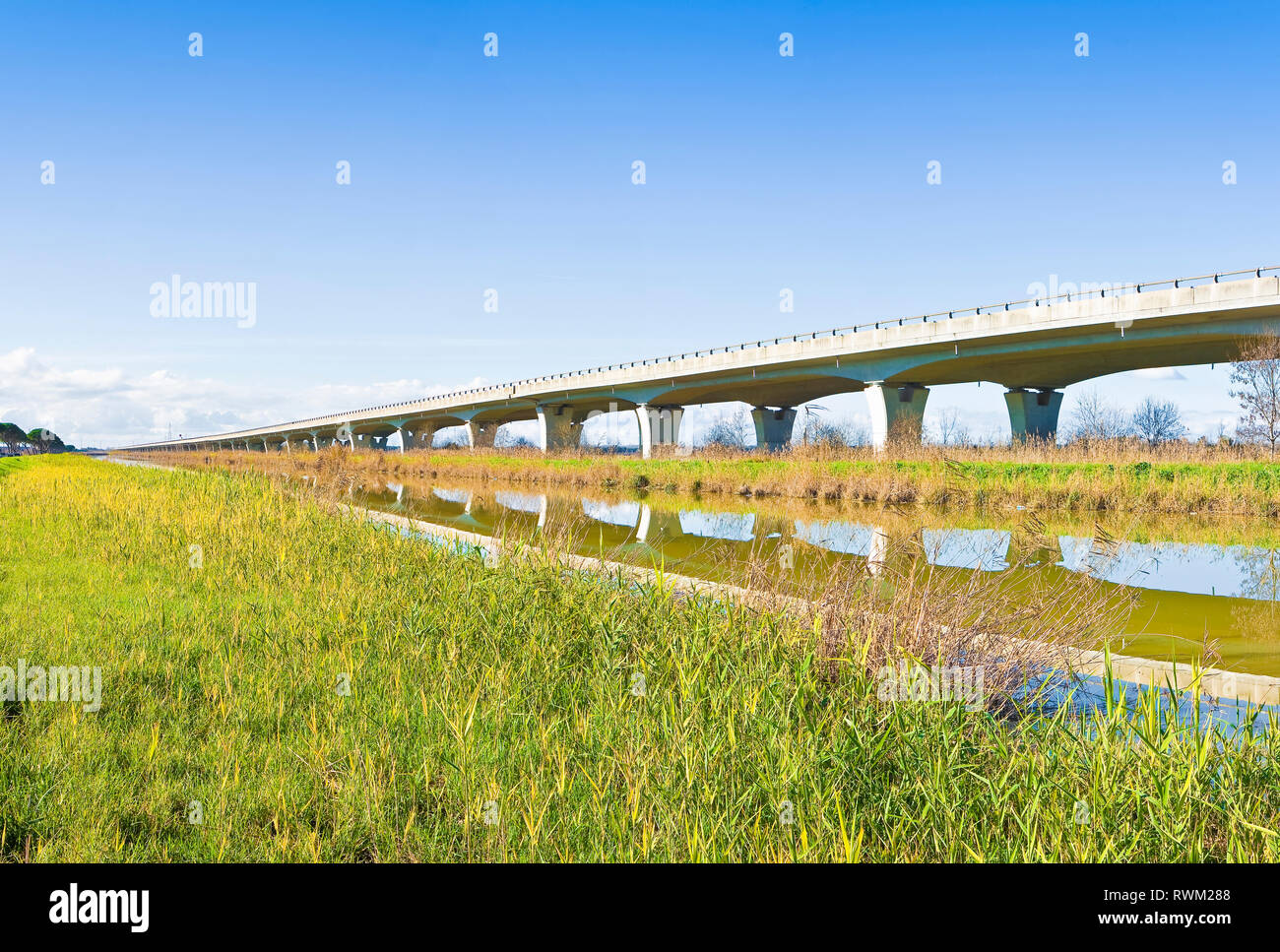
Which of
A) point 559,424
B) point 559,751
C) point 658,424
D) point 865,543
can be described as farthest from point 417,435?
point 559,751

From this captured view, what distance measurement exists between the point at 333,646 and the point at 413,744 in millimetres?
1996

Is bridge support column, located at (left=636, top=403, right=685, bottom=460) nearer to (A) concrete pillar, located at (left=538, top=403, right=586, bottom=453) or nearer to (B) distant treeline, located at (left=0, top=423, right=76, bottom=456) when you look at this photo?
A: (A) concrete pillar, located at (left=538, top=403, right=586, bottom=453)

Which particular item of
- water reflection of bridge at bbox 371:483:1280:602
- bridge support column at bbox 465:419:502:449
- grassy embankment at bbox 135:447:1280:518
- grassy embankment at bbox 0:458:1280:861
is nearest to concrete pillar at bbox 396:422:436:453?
bridge support column at bbox 465:419:502:449

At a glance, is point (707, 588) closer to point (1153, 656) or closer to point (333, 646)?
point (333, 646)

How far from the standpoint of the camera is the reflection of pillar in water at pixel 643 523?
15.8 meters

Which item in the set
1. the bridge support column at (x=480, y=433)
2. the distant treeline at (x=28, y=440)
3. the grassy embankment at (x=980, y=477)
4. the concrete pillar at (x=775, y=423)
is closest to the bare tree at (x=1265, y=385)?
the grassy embankment at (x=980, y=477)

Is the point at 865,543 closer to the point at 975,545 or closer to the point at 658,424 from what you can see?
the point at 975,545

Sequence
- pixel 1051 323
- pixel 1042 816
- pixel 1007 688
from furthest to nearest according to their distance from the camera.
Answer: pixel 1051 323
pixel 1007 688
pixel 1042 816

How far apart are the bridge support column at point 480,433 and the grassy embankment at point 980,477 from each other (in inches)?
1338

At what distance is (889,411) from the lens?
36375 millimetres

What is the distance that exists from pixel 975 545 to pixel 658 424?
1479 inches

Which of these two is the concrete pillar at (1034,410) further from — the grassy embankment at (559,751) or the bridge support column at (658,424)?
the grassy embankment at (559,751)

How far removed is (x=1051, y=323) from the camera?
29.2 m
